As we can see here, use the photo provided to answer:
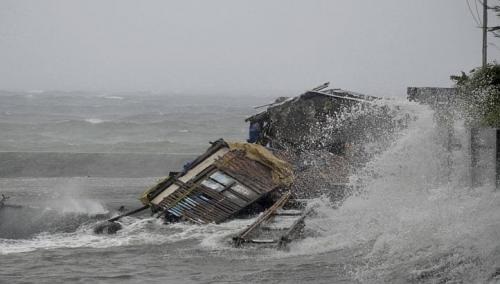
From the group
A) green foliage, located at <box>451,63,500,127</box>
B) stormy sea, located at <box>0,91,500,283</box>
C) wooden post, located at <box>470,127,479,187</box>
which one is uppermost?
green foliage, located at <box>451,63,500,127</box>

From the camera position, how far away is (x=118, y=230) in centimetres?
1695

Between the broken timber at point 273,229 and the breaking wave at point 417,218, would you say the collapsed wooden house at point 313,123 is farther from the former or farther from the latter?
the broken timber at point 273,229

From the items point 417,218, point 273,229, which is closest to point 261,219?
point 273,229

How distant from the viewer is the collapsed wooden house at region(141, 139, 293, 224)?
17547 millimetres

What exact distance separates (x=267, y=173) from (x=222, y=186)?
1.45 metres

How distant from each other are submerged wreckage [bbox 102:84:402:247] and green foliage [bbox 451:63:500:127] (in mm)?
3670

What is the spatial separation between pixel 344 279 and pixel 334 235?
2.95 metres

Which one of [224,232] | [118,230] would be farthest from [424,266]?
[118,230]

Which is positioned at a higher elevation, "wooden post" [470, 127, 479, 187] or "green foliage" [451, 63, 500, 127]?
"green foliage" [451, 63, 500, 127]

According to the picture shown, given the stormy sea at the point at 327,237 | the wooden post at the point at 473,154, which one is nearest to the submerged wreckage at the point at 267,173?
the stormy sea at the point at 327,237

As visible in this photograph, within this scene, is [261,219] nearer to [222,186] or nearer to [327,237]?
[327,237]

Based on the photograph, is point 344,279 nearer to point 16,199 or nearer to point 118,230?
point 118,230

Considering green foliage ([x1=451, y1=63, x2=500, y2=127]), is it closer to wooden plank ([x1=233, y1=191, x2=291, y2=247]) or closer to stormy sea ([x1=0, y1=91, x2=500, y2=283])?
stormy sea ([x1=0, y1=91, x2=500, y2=283])

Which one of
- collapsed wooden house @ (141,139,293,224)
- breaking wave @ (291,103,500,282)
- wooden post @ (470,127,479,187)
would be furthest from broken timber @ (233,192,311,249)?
wooden post @ (470,127,479,187)
